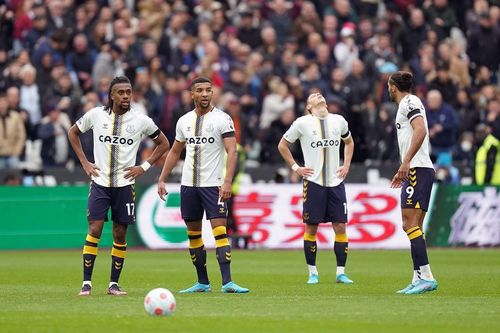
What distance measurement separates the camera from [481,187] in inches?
1093

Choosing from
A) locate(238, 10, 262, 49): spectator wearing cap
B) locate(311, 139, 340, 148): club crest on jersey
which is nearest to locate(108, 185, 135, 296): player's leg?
locate(311, 139, 340, 148): club crest on jersey

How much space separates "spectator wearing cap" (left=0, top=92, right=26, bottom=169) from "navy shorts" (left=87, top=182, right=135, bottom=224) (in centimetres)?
1253

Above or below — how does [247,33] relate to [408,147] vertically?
above

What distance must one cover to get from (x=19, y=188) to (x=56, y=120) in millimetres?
2417

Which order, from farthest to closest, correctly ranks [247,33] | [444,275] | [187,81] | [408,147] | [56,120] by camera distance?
[247,33], [187,81], [56,120], [444,275], [408,147]

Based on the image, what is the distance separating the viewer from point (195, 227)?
16.6 metres

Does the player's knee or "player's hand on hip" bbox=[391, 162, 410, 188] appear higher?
"player's hand on hip" bbox=[391, 162, 410, 188]

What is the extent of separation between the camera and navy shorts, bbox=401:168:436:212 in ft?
52.7

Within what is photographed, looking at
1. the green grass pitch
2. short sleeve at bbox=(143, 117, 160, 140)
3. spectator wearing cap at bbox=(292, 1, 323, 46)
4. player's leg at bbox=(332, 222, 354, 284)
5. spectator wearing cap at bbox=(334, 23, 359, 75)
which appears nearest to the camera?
the green grass pitch

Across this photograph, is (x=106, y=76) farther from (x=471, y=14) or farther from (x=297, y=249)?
(x=471, y=14)

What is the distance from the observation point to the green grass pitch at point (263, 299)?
1247 cm

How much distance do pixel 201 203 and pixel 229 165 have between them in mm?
791

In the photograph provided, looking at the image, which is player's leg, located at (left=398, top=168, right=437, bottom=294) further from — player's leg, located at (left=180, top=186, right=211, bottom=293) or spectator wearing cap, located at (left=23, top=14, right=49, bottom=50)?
spectator wearing cap, located at (left=23, top=14, right=49, bottom=50)

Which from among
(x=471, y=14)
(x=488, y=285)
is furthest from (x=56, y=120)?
(x=488, y=285)
